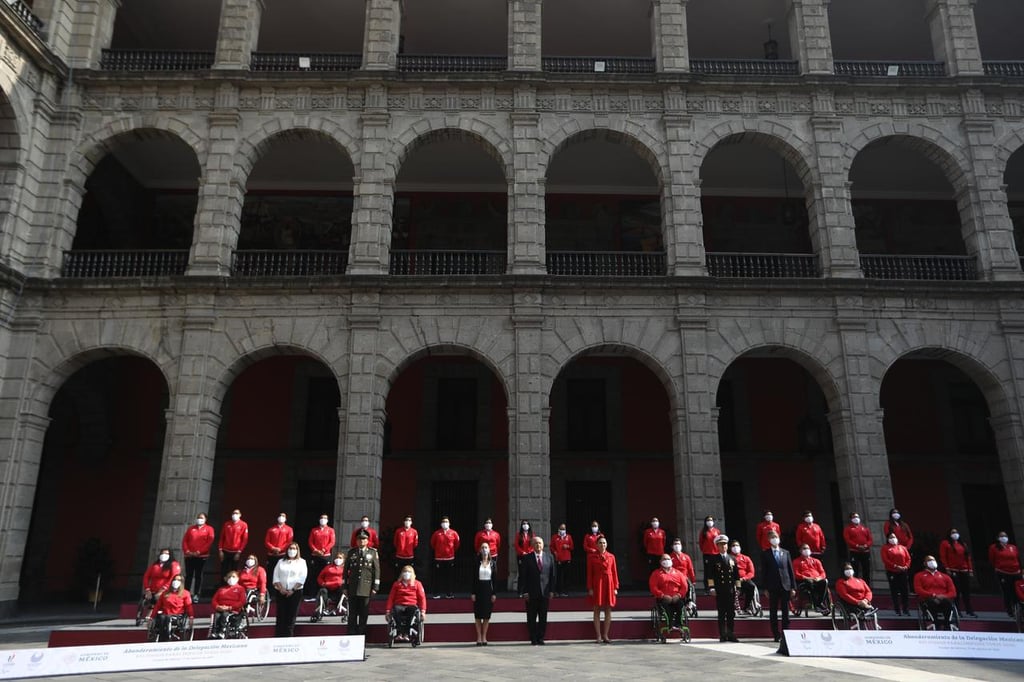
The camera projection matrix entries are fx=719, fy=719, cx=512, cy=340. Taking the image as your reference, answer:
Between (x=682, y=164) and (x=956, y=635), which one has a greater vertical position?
(x=682, y=164)

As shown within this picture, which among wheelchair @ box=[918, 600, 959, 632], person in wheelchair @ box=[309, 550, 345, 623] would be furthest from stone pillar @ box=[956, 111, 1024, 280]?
person in wheelchair @ box=[309, 550, 345, 623]

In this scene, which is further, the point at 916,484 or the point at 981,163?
the point at 916,484

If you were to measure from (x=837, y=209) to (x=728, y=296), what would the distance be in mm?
3538

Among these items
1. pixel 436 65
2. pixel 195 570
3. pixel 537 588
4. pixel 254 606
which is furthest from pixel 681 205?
pixel 195 570

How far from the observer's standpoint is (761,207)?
2250 cm

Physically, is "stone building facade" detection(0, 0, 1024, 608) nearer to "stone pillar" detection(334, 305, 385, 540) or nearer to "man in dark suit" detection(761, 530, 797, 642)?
"stone pillar" detection(334, 305, 385, 540)

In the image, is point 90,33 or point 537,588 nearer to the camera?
point 537,588

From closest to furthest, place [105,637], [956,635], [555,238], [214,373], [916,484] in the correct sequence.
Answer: [956,635] < [105,637] < [214,373] < [916,484] < [555,238]

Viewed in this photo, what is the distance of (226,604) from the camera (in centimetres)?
1088

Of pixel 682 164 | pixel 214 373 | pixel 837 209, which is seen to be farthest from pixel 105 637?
pixel 837 209

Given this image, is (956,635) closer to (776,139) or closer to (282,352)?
(776,139)

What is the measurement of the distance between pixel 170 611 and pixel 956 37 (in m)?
21.5

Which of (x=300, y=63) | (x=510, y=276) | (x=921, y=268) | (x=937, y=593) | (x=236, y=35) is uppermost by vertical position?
(x=236, y=35)

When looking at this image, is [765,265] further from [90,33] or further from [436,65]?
[90,33]
